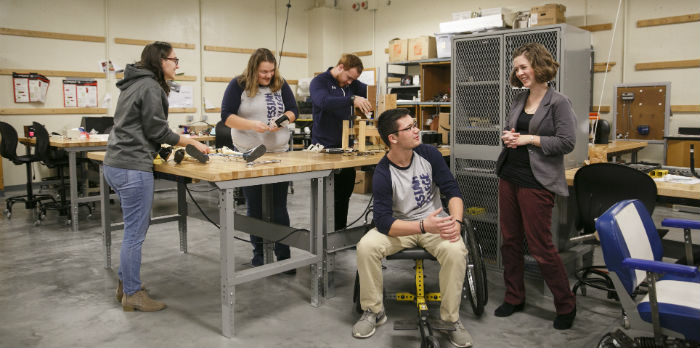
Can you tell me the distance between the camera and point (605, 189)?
2.77 metres

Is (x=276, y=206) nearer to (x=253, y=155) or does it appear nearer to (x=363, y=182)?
(x=253, y=155)

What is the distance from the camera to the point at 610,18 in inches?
263

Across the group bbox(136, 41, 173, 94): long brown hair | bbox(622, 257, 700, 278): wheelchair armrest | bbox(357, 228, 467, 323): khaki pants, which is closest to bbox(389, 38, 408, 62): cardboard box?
bbox(136, 41, 173, 94): long brown hair

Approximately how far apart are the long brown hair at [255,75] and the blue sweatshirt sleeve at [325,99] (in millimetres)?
265

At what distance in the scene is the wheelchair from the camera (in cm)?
245

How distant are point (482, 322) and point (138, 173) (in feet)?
6.42

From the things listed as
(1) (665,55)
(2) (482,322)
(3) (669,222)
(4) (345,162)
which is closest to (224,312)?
(4) (345,162)

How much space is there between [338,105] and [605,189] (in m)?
1.66

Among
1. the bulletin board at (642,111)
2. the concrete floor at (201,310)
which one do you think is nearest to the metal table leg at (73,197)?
the concrete floor at (201,310)

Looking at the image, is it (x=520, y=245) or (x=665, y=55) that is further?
(x=665, y=55)

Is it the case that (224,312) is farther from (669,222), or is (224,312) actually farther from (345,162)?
(669,222)

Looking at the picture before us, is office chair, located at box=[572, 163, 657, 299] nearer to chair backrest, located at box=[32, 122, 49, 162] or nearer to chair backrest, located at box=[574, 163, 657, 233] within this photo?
chair backrest, located at box=[574, 163, 657, 233]

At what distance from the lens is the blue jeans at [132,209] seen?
8.94ft

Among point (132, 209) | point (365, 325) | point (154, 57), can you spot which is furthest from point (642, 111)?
point (132, 209)
